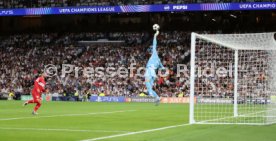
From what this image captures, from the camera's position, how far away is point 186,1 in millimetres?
49688

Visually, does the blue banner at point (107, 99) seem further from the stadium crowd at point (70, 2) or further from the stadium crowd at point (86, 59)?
the stadium crowd at point (70, 2)

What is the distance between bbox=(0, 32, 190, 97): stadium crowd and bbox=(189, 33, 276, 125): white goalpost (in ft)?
13.7

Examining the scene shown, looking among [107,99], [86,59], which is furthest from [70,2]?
[107,99]

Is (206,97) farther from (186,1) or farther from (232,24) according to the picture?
Answer: (232,24)

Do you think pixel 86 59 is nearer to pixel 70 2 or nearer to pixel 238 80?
pixel 70 2

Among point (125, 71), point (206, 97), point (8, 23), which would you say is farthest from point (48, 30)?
point (206, 97)

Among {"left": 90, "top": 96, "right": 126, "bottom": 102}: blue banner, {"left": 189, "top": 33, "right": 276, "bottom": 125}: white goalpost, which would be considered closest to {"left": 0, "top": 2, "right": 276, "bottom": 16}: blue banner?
{"left": 189, "top": 33, "right": 276, "bottom": 125}: white goalpost

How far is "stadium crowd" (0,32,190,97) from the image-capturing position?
48625 millimetres

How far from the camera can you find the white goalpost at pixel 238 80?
22.2 m

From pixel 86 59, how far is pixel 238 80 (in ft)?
66.1

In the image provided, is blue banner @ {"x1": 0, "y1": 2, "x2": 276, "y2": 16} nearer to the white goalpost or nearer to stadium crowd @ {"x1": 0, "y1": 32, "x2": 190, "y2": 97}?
the white goalpost

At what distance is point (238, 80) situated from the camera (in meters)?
37.0

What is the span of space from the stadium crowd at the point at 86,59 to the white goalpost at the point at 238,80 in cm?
419

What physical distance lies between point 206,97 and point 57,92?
15737 mm
